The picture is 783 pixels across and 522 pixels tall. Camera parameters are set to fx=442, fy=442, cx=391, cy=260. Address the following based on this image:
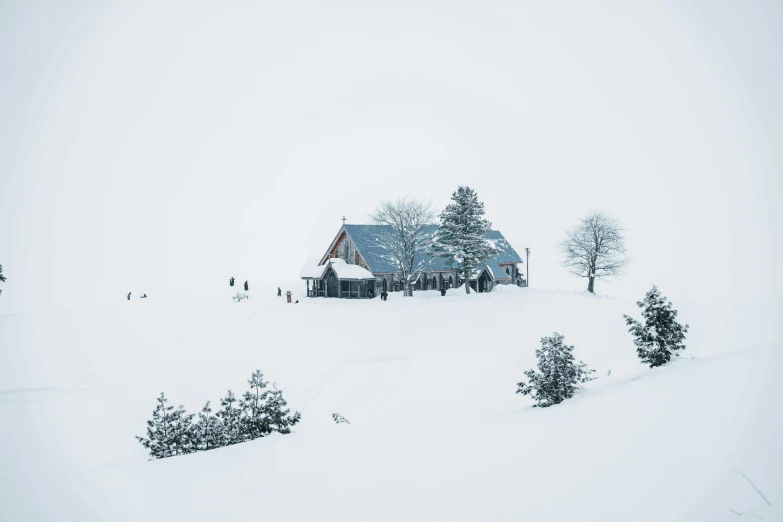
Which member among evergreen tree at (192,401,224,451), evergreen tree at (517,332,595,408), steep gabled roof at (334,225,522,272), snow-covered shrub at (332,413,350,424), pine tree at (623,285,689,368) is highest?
steep gabled roof at (334,225,522,272)

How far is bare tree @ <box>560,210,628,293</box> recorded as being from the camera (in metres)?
51.6

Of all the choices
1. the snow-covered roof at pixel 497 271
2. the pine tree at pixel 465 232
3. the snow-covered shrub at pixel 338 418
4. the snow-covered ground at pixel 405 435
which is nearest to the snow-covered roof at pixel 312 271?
the pine tree at pixel 465 232

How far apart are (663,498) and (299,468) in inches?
266

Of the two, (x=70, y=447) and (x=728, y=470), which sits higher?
(x=728, y=470)

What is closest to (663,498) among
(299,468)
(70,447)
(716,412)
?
(716,412)

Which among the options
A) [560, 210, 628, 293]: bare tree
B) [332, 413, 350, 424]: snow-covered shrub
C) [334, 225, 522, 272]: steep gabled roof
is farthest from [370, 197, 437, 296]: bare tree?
[332, 413, 350, 424]: snow-covered shrub

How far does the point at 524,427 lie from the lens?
35.3 ft

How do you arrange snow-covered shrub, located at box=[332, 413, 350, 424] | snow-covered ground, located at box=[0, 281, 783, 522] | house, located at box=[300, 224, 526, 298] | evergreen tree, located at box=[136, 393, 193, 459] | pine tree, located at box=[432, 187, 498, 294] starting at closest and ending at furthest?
snow-covered ground, located at box=[0, 281, 783, 522], evergreen tree, located at box=[136, 393, 193, 459], snow-covered shrub, located at box=[332, 413, 350, 424], pine tree, located at box=[432, 187, 498, 294], house, located at box=[300, 224, 526, 298]

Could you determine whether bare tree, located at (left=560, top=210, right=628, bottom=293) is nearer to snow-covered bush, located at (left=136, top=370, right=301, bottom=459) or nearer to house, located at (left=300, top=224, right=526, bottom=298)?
house, located at (left=300, top=224, right=526, bottom=298)

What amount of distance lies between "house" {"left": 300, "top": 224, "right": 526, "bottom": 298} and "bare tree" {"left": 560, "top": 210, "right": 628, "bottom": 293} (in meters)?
8.40

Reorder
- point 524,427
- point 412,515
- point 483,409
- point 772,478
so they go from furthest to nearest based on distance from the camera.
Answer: point 483,409 → point 524,427 → point 412,515 → point 772,478

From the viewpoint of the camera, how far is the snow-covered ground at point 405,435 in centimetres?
696

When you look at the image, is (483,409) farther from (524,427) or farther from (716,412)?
(716,412)

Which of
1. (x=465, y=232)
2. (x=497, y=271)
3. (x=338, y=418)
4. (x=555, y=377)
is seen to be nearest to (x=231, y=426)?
(x=338, y=418)
